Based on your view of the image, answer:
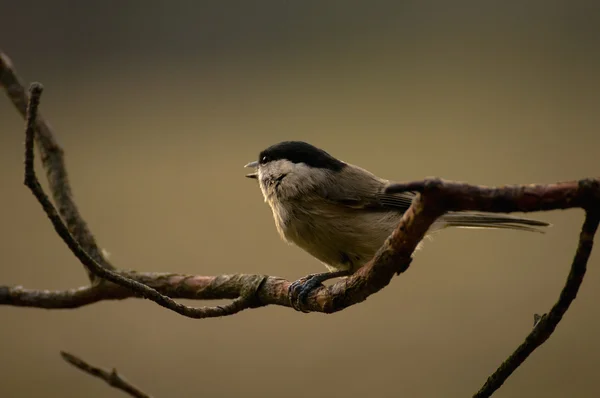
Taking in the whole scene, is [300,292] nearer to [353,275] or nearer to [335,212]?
[353,275]

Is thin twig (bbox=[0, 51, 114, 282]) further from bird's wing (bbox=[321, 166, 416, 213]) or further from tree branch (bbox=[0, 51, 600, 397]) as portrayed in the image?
bird's wing (bbox=[321, 166, 416, 213])

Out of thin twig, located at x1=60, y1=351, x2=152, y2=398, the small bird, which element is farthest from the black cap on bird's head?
thin twig, located at x1=60, y1=351, x2=152, y2=398

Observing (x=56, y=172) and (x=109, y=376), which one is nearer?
(x=109, y=376)

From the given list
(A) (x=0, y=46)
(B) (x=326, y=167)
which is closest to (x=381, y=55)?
(B) (x=326, y=167)

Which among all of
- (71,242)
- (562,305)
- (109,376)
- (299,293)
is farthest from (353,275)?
(109,376)

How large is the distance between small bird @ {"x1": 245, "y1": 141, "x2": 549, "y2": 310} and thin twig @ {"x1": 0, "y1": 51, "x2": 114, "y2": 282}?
507 millimetres

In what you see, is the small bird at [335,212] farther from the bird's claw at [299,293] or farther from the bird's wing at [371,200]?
the bird's claw at [299,293]

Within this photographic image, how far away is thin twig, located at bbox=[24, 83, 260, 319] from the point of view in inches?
39.5

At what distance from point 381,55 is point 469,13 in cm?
49

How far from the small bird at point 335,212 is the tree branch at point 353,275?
0.99ft

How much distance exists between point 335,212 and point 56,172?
29.9 inches

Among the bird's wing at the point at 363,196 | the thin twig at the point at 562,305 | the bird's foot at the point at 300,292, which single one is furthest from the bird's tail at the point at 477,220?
the thin twig at the point at 562,305

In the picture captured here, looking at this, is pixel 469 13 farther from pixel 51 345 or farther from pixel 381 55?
pixel 51 345

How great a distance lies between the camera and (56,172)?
1654 millimetres
